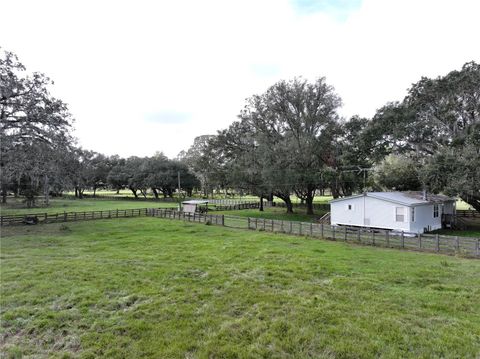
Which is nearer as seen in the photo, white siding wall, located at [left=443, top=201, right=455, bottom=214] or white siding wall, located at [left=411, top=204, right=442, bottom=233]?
white siding wall, located at [left=411, top=204, right=442, bottom=233]

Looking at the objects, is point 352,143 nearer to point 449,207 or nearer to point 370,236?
point 449,207

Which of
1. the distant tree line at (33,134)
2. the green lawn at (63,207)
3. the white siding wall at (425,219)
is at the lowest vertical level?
the green lawn at (63,207)

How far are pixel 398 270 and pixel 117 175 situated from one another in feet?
212

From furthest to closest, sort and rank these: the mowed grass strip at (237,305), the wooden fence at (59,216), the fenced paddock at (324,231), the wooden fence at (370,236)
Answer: the wooden fence at (59,216) → the fenced paddock at (324,231) → the wooden fence at (370,236) → the mowed grass strip at (237,305)

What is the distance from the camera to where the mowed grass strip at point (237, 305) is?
16.5 ft

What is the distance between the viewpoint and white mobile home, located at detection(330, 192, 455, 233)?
19.9 metres

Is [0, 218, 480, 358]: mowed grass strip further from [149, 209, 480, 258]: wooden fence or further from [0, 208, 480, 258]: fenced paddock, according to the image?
[0, 208, 480, 258]: fenced paddock

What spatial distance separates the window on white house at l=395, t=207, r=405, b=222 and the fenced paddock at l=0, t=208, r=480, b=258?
1.95 m

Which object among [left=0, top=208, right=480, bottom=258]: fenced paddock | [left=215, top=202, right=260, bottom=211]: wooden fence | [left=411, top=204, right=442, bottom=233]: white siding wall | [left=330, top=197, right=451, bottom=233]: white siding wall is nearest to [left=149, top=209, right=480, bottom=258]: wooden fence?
[left=0, top=208, right=480, bottom=258]: fenced paddock

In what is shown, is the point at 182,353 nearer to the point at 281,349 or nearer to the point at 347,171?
the point at 281,349

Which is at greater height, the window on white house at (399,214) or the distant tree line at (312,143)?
the distant tree line at (312,143)

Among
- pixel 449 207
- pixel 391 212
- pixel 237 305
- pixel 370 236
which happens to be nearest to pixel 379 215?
pixel 391 212

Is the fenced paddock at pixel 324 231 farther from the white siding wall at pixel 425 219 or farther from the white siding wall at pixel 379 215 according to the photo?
the white siding wall at pixel 425 219

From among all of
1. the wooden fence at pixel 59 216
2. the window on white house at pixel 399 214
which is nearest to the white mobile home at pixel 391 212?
the window on white house at pixel 399 214
